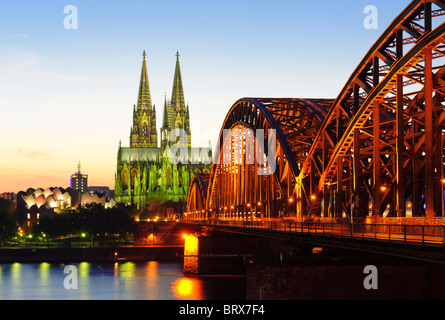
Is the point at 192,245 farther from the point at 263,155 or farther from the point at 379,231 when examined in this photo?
the point at 379,231

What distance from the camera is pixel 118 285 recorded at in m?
93.8

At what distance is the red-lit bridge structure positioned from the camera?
123 feet

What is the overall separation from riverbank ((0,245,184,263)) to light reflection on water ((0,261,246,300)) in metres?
20.8

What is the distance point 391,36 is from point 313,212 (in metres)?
20.0

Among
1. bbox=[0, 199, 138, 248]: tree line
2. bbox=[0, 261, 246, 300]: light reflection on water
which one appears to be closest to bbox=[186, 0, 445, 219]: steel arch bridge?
bbox=[0, 261, 246, 300]: light reflection on water

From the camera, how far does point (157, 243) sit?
171125 millimetres

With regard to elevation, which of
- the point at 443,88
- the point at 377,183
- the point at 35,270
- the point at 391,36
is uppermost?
the point at 391,36

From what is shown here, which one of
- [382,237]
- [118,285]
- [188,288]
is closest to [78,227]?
[118,285]

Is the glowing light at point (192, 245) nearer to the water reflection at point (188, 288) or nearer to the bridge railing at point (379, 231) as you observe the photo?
the water reflection at point (188, 288)
